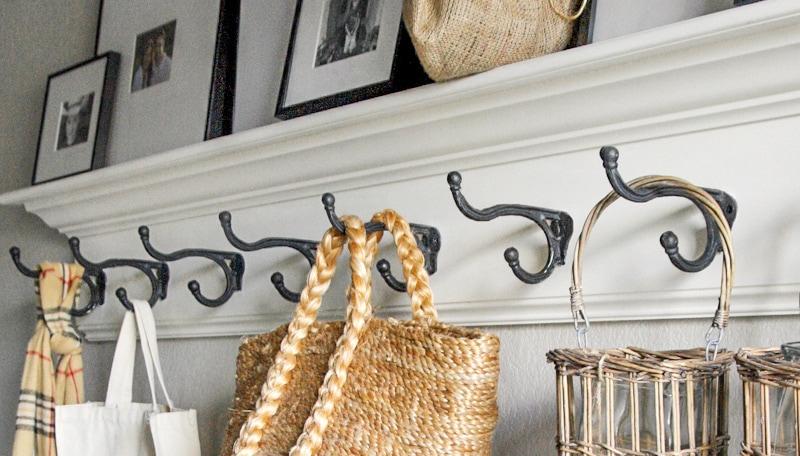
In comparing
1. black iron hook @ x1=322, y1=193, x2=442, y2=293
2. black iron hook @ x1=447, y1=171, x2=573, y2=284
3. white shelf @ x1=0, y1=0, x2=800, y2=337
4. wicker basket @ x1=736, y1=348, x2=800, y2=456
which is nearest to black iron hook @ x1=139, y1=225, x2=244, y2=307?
white shelf @ x1=0, y1=0, x2=800, y2=337

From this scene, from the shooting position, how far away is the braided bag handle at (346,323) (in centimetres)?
67

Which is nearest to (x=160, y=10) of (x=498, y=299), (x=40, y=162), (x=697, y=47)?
(x=40, y=162)

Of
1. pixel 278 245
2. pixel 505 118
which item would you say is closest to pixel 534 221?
pixel 505 118

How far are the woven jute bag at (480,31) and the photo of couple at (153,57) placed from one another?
614mm

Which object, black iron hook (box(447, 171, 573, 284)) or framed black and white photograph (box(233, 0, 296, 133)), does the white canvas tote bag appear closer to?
framed black and white photograph (box(233, 0, 296, 133))

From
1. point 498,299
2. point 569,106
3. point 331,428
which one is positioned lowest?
point 331,428

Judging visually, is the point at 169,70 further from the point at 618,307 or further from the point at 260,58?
the point at 618,307

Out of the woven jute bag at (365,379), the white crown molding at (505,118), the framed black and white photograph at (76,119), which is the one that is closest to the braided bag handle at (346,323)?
the woven jute bag at (365,379)

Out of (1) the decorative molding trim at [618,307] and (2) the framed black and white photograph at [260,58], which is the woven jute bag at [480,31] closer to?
(1) the decorative molding trim at [618,307]

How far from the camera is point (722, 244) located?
54cm

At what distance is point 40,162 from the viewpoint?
136cm

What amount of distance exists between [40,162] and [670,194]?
111 cm

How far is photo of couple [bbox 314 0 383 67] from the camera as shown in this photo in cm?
89

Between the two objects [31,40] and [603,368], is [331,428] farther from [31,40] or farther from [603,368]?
[31,40]
